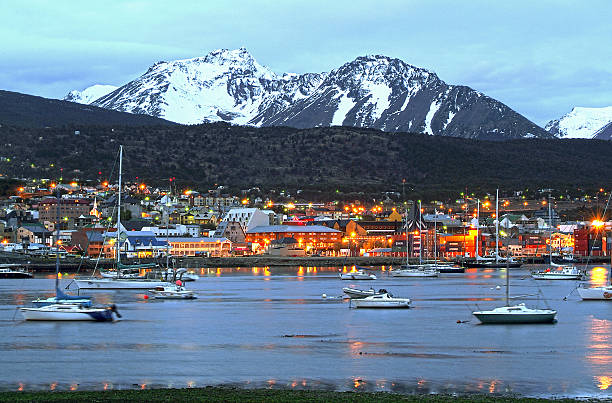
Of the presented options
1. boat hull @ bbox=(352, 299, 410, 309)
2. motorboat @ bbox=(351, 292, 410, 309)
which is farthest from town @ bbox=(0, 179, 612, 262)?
boat hull @ bbox=(352, 299, 410, 309)

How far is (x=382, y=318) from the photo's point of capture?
189 feet

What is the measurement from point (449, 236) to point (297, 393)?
161219mm

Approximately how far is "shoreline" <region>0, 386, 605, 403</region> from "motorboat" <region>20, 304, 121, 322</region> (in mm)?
24072

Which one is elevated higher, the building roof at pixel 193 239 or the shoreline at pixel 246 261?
the building roof at pixel 193 239

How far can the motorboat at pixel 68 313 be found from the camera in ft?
172

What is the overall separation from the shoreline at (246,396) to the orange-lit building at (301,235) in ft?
491

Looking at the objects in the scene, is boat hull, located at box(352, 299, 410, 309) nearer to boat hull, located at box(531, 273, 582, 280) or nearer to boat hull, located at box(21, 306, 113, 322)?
boat hull, located at box(21, 306, 113, 322)

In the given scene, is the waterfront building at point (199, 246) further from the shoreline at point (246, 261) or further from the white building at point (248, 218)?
the white building at point (248, 218)

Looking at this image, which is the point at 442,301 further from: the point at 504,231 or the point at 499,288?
the point at 504,231

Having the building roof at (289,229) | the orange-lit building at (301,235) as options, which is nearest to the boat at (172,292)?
the orange-lit building at (301,235)

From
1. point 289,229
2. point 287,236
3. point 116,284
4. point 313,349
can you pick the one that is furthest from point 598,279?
point 289,229

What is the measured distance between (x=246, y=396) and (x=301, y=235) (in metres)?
154

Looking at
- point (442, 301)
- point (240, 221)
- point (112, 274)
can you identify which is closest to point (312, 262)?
point (240, 221)

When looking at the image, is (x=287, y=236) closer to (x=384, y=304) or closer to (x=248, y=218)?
(x=248, y=218)
